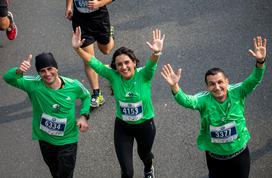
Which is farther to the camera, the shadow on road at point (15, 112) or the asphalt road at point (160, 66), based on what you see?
the shadow on road at point (15, 112)

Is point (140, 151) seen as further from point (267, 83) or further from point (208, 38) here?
point (208, 38)

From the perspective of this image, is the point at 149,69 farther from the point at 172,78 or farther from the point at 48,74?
the point at 48,74

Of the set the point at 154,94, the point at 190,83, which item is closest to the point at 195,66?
the point at 190,83

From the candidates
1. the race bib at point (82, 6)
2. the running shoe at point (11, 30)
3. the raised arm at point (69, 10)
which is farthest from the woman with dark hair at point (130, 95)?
the running shoe at point (11, 30)

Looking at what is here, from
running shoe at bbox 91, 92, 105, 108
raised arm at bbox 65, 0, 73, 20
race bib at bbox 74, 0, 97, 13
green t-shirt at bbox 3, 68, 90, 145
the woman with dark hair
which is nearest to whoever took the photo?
green t-shirt at bbox 3, 68, 90, 145

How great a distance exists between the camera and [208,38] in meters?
7.26

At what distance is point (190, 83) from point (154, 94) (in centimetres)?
52

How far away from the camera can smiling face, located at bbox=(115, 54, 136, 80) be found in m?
4.54

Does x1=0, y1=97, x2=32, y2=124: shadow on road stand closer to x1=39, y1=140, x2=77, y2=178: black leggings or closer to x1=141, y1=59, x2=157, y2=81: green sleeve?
x1=39, y1=140, x2=77, y2=178: black leggings

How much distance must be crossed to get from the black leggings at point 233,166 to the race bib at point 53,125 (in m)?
1.40

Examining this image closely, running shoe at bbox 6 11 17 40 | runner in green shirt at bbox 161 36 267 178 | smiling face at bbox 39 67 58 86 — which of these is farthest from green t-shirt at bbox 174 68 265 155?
running shoe at bbox 6 11 17 40

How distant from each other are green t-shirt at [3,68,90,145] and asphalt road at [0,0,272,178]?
3.54 feet

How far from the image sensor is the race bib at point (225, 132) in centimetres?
427

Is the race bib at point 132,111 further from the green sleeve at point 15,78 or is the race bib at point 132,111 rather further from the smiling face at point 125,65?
the green sleeve at point 15,78
